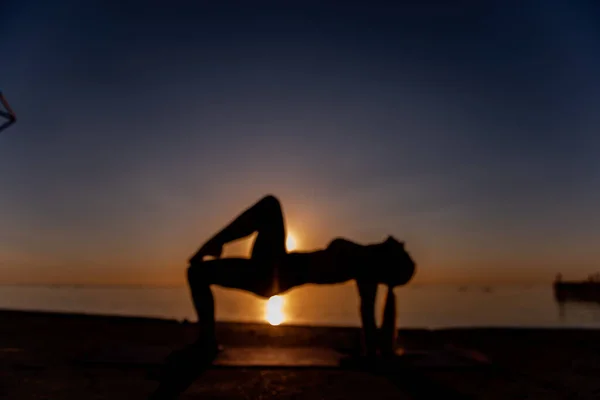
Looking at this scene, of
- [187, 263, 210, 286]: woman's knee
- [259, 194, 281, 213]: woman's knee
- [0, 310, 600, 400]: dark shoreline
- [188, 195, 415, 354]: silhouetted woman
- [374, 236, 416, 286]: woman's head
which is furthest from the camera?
[374, 236, 416, 286]: woman's head

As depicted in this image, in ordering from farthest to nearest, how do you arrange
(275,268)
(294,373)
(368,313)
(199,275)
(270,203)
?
1. (368,313)
2. (199,275)
3. (275,268)
4. (270,203)
5. (294,373)

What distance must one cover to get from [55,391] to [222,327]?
8371 millimetres

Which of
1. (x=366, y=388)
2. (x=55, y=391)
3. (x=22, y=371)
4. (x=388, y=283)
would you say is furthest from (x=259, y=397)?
(x=22, y=371)

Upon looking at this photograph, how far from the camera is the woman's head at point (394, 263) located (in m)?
7.32

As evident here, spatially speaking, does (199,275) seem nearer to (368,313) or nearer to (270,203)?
(270,203)

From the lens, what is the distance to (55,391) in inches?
211

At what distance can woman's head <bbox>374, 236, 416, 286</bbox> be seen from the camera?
288 inches

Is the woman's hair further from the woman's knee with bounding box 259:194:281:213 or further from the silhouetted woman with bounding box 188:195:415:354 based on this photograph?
the woman's knee with bounding box 259:194:281:213

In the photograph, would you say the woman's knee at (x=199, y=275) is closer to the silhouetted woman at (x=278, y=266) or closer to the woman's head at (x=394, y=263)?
the silhouetted woman at (x=278, y=266)

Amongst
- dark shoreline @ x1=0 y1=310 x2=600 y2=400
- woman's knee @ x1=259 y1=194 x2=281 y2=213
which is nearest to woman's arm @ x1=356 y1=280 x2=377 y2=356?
dark shoreline @ x1=0 y1=310 x2=600 y2=400

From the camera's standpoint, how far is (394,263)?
7.32 m

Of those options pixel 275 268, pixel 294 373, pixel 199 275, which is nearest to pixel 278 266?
pixel 275 268

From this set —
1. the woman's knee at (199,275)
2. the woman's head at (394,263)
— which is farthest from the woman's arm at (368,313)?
the woman's knee at (199,275)

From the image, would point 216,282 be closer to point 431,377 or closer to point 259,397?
point 259,397
